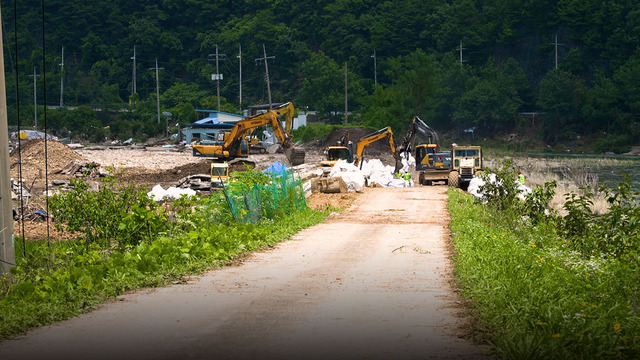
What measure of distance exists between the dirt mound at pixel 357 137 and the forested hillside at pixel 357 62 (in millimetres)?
9424

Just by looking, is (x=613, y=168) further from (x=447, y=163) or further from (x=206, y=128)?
(x=206, y=128)

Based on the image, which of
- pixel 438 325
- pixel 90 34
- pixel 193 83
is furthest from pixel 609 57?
pixel 438 325

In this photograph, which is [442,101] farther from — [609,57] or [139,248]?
[139,248]

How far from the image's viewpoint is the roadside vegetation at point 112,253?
10773 mm

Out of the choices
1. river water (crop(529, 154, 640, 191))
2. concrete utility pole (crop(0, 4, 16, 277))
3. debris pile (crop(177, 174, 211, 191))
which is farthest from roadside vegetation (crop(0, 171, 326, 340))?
river water (crop(529, 154, 640, 191))

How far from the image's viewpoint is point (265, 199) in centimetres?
2198

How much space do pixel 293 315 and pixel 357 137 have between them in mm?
76880

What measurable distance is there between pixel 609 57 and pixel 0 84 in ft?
339

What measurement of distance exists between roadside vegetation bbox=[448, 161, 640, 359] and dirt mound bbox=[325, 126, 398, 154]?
201ft

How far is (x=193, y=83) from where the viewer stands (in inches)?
5502

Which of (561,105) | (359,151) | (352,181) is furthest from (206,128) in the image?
(352,181)

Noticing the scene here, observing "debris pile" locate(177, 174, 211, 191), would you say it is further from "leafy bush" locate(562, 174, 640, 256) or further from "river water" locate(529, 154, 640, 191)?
"river water" locate(529, 154, 640, 191)

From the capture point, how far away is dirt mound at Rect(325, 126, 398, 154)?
8225 centimetres

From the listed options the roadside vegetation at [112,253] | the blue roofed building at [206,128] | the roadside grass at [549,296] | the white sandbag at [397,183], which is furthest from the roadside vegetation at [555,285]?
the blue roofed building at [206,128]
